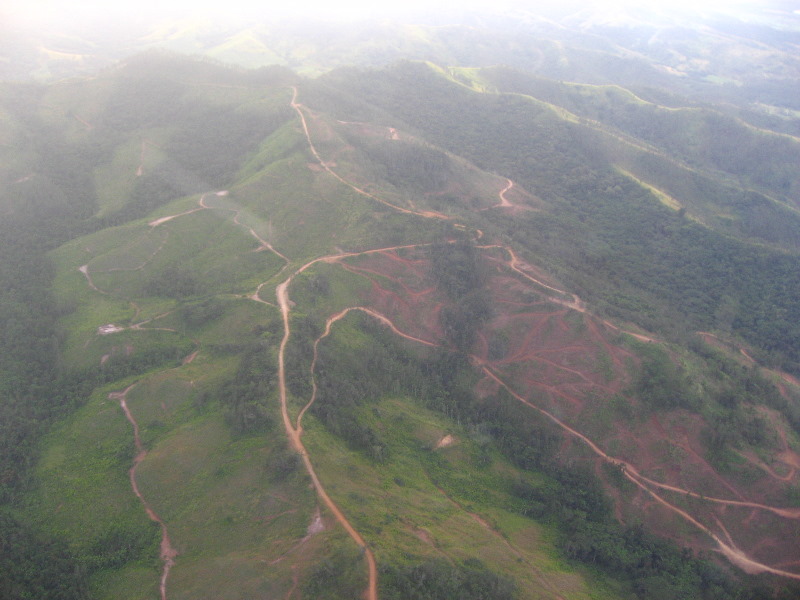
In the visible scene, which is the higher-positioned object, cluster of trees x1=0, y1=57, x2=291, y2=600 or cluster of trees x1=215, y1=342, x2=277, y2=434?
cluster of trees x1=215, y1=342, x2=277, y2=434

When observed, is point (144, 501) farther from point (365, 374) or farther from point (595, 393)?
point (595, 393)

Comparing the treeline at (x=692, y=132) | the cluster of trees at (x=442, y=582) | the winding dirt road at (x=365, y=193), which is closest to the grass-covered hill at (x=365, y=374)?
the cluster of trees at (x=442, y=582)

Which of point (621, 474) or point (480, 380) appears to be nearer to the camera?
point (621, 474)

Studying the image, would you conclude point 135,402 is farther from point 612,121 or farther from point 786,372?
point 612,121

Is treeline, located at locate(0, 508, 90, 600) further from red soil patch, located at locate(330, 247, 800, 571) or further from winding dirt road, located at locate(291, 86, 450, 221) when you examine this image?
winding dirt road, located at locate(291, 86, 450, 221)

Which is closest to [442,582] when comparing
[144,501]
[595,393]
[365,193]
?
[144,501]

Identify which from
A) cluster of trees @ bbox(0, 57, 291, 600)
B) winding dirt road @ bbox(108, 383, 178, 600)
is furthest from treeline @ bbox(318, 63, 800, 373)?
winding dirt road @ bbox(108, 383, 178, 600)

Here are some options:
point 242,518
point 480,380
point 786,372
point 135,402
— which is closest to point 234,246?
point 135,402

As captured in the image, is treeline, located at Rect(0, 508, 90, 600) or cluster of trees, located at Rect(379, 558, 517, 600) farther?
treeline, located at Rect(0, 508, 90, 600)
